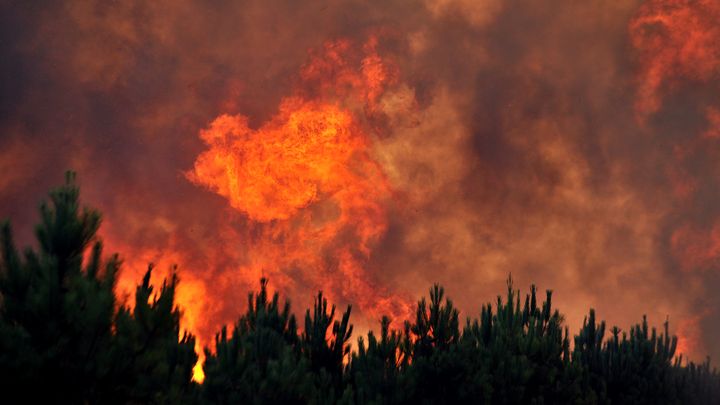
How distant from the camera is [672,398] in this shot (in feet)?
57.9

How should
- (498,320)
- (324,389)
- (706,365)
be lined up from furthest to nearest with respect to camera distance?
1. (706,365)
2. (498,320)
3. (324,389)

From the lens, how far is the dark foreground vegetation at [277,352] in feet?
19.9

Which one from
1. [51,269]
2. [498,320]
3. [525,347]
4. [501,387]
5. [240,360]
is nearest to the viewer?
[51,269]

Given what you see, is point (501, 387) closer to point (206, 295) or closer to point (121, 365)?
point (121, 365)

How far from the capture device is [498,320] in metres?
16.6

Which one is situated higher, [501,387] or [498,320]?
[498,320]

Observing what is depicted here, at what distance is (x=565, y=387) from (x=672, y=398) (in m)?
4.54

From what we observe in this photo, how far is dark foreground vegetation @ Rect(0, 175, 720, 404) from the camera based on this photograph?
607 centimetres

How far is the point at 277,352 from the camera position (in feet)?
34.0

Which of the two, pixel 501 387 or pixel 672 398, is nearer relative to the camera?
pixel 501 387

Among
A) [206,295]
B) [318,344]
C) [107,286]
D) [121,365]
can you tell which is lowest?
[121,365]

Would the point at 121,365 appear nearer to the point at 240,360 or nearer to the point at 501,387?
the point at 240,360

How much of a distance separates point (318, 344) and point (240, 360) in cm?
319

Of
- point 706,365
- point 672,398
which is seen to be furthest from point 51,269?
point 706,365
